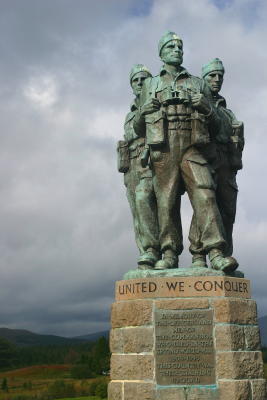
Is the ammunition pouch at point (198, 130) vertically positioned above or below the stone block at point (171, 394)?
above

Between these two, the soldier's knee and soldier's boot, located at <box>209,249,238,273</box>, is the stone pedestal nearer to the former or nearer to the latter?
soldier's boot, located at <box>209,249,238,273</box>

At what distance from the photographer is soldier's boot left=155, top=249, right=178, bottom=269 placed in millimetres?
8734

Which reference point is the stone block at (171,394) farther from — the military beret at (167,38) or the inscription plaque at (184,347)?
the military beret at (167,38)

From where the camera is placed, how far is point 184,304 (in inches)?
320

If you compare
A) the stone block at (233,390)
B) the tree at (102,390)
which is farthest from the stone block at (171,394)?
the tree at (102,390)

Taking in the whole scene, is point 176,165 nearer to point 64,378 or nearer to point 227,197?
point 227,197

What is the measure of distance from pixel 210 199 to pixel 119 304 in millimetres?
2205

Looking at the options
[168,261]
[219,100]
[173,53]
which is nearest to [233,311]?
[168,261]

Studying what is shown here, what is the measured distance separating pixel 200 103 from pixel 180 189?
1457 mm

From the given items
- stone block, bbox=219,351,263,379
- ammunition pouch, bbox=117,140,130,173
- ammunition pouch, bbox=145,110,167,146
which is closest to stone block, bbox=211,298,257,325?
stone block, bbox=219,351,263,379

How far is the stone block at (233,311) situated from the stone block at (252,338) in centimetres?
10

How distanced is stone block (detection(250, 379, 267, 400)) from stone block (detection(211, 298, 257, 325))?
0.85 metres

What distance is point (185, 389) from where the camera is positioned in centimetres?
779

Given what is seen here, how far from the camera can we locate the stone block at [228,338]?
312 inches
